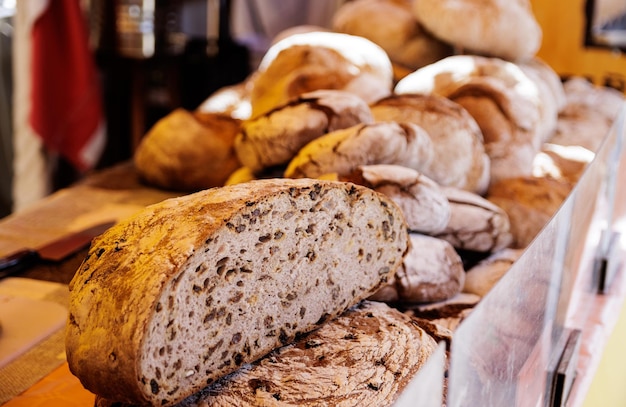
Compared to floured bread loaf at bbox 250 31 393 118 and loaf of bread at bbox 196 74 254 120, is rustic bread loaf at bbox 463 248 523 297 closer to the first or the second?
floured bread loaf at bbox 250 31 393 118

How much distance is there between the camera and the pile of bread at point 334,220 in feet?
3.23

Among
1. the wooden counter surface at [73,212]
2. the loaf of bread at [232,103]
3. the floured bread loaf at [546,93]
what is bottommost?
the wooden counter surface at [73,212]

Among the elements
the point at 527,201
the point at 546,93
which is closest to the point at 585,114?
the point at 546,93

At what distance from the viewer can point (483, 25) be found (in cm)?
246


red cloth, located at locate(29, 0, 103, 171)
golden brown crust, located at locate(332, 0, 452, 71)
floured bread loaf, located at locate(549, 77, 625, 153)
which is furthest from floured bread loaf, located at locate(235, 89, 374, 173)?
red cloth, located at locate(29, 0, 103, 171)

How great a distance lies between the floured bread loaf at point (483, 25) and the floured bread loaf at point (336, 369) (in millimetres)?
1519

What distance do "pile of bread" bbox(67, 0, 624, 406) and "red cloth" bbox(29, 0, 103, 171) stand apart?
44.0 inches

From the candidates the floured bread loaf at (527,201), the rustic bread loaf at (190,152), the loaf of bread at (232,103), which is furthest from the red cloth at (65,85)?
the floured bread loaf at (527,201)

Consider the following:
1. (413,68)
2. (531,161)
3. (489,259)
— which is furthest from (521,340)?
(413,68)

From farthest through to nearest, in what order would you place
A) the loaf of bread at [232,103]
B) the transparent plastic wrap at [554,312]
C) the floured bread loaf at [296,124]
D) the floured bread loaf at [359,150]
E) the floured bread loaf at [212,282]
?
1. the loaf of bread at [232,103]
2. the floured bread loaf at [296,124]
3. the floured bread loaf at [359,150]
4. the floured bread loaf at [212,282]
5. the transparent plastic wrap at [554,312]

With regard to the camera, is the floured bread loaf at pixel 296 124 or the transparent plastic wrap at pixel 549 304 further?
the floured bread loaf at pixel 296 124

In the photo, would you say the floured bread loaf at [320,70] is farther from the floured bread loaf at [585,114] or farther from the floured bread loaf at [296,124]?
the floured bread loaf at [585,114]

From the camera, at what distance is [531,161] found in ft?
6.93

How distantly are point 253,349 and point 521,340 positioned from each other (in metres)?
0.40
